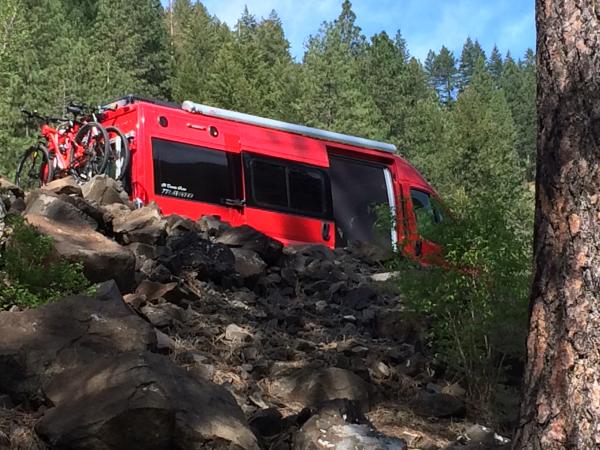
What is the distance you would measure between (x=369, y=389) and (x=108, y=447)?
7.48 feet

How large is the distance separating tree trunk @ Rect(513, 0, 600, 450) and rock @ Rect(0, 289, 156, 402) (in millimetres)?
2777

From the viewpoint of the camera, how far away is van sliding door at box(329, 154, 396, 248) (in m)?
12.2

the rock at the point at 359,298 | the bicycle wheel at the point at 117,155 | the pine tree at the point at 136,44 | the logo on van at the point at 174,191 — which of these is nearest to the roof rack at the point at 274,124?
the bicycle wheel at the point at 117,155

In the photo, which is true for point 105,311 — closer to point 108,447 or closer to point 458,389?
point 108,447

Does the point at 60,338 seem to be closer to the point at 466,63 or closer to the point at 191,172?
the point at 191,172

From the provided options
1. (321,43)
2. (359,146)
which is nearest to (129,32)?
(321,43)

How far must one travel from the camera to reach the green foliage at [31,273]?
598cm

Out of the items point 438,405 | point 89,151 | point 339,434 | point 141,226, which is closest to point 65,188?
point 141,226

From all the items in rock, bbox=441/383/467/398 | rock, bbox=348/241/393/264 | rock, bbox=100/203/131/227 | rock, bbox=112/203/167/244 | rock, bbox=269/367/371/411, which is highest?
rock, bbox=100/203/131/227

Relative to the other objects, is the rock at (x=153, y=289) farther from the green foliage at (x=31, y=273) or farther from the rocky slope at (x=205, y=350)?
the green foliage at (x=31, y=273)

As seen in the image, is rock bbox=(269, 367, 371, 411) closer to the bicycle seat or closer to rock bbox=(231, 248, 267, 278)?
rock bbox=(231, 248, 267, 278)

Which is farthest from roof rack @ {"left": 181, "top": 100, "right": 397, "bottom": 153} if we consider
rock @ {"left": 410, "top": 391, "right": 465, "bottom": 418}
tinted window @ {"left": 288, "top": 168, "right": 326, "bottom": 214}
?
rock @ {"left": 410, "top": 391, "right": 465, "bottom": 418}

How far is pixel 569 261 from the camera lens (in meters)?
3.37

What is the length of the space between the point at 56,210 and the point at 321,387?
3645 millimetres
